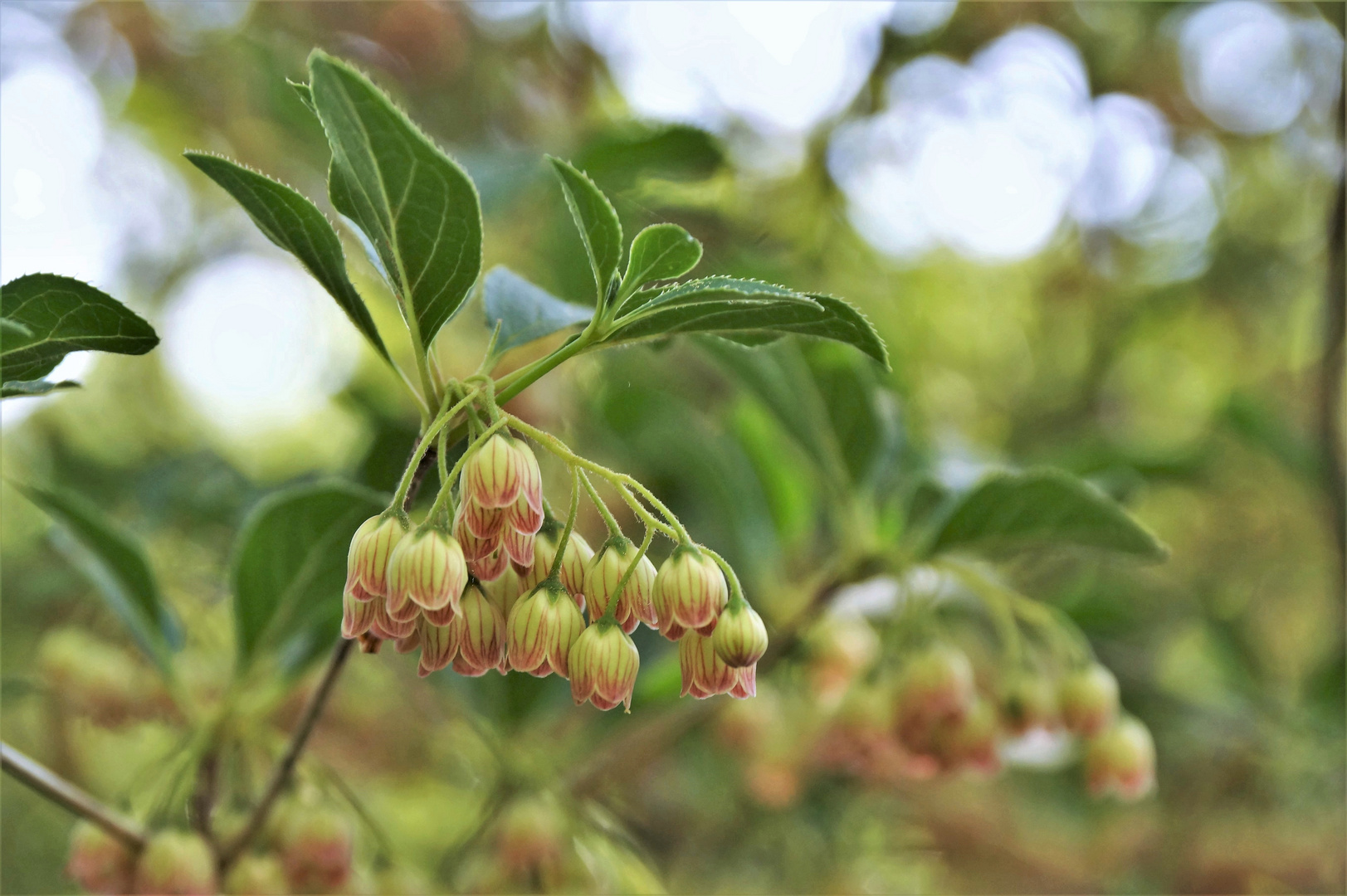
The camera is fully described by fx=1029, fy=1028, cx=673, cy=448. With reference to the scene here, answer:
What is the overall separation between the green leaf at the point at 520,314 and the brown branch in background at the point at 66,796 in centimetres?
64

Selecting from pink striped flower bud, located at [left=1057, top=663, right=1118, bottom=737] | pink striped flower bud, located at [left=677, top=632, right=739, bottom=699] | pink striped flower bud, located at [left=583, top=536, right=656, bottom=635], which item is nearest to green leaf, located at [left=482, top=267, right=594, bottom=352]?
pink striped flower bud, located at [left=583, top=536, right=656, bottom=635]

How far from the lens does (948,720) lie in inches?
65.5

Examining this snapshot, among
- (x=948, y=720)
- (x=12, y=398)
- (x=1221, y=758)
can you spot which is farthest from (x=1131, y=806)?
(x=12, y=398)

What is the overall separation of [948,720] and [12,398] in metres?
Answer: 1.37

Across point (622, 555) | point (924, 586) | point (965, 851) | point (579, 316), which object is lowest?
point (965, 851)

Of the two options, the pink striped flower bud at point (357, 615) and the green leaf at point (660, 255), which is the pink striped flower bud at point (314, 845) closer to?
the pink striped flower bud at point (357, 615)

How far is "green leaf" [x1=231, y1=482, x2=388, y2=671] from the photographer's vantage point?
A: 1.17 metres

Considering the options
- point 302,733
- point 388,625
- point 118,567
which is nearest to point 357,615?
point 388,625

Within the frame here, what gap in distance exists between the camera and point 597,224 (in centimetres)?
85

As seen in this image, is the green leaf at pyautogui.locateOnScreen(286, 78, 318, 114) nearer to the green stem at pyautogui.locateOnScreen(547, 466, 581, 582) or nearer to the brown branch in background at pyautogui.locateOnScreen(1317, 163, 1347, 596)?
the green stem at pyautogui.locateOnScreen(547, 466, 581, 582)

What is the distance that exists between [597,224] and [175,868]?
3.10 ft

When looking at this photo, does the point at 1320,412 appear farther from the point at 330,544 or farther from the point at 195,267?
the point at 195,267

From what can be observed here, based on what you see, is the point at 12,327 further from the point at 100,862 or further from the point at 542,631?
the point at 100,862

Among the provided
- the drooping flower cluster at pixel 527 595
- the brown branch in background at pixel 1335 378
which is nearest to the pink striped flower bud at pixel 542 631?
the drooping flower cluster at pixel 527 595
